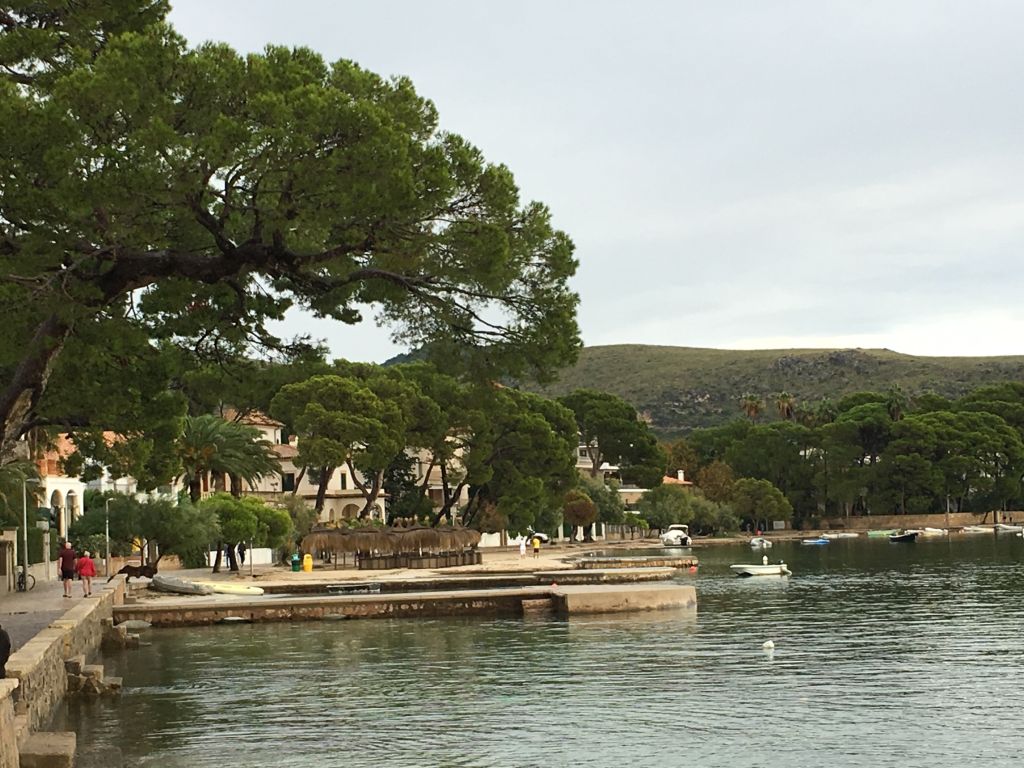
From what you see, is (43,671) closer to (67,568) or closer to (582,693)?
(582,693)

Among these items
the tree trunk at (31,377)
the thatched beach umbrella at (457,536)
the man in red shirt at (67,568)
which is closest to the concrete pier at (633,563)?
the thatched beach umbrella at (457,536)

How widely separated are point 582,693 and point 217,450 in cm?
4118

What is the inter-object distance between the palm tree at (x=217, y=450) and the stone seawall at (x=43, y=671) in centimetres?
2777

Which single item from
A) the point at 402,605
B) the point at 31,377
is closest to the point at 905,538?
the point at 402,605

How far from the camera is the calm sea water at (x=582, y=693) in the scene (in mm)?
19859

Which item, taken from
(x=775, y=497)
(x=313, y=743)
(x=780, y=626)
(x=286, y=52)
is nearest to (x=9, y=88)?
(x=286, y=52)

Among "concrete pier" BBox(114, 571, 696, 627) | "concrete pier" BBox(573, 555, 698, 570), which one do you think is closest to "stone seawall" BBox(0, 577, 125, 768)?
"concrete pier" BBox(114, 571, 696, 627)

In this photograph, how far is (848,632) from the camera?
3722 cm

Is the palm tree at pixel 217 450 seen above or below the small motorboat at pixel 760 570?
above

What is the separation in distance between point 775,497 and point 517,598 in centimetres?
8965

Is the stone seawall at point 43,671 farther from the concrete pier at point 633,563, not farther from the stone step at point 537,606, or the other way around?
the concrete pier at point 633,563

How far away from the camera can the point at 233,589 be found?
1912 inches

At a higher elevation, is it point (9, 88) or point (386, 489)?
point (9, 88)

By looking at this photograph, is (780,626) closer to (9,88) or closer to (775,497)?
(9,88)
